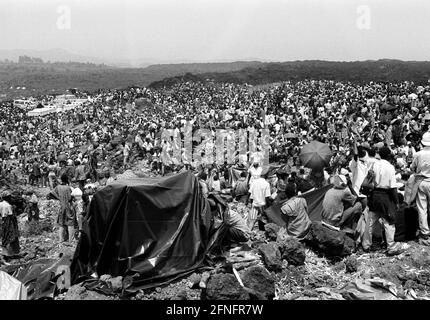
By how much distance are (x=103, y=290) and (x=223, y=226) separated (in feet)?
6.82

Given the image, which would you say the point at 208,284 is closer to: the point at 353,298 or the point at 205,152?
the point at 353,298

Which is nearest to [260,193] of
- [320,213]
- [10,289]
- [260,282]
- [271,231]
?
[271,231]

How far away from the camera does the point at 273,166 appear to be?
14.1 meters

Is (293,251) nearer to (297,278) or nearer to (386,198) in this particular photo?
(297,278)

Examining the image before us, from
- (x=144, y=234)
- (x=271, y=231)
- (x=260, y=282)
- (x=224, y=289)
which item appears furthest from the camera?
(x=271, y=231)

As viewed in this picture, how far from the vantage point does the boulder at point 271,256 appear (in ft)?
Result: 22.5

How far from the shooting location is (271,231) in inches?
325

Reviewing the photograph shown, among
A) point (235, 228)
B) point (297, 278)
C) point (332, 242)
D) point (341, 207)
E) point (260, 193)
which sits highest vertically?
point (341, 207)

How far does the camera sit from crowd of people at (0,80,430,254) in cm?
728

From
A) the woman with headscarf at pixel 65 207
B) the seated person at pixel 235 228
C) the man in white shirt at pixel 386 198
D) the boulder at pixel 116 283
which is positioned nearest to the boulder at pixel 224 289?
the boulder at pixel 116 283

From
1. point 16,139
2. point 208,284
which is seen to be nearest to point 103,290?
point 208,284

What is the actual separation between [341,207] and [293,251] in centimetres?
108

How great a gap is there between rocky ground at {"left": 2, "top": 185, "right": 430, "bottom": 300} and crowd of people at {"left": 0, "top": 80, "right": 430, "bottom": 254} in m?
0.37

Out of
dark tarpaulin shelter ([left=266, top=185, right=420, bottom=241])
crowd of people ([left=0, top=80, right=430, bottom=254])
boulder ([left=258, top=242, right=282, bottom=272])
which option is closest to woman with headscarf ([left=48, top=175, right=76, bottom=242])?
crowd of people ([left=0, top=80, right=430, bottom=254])
